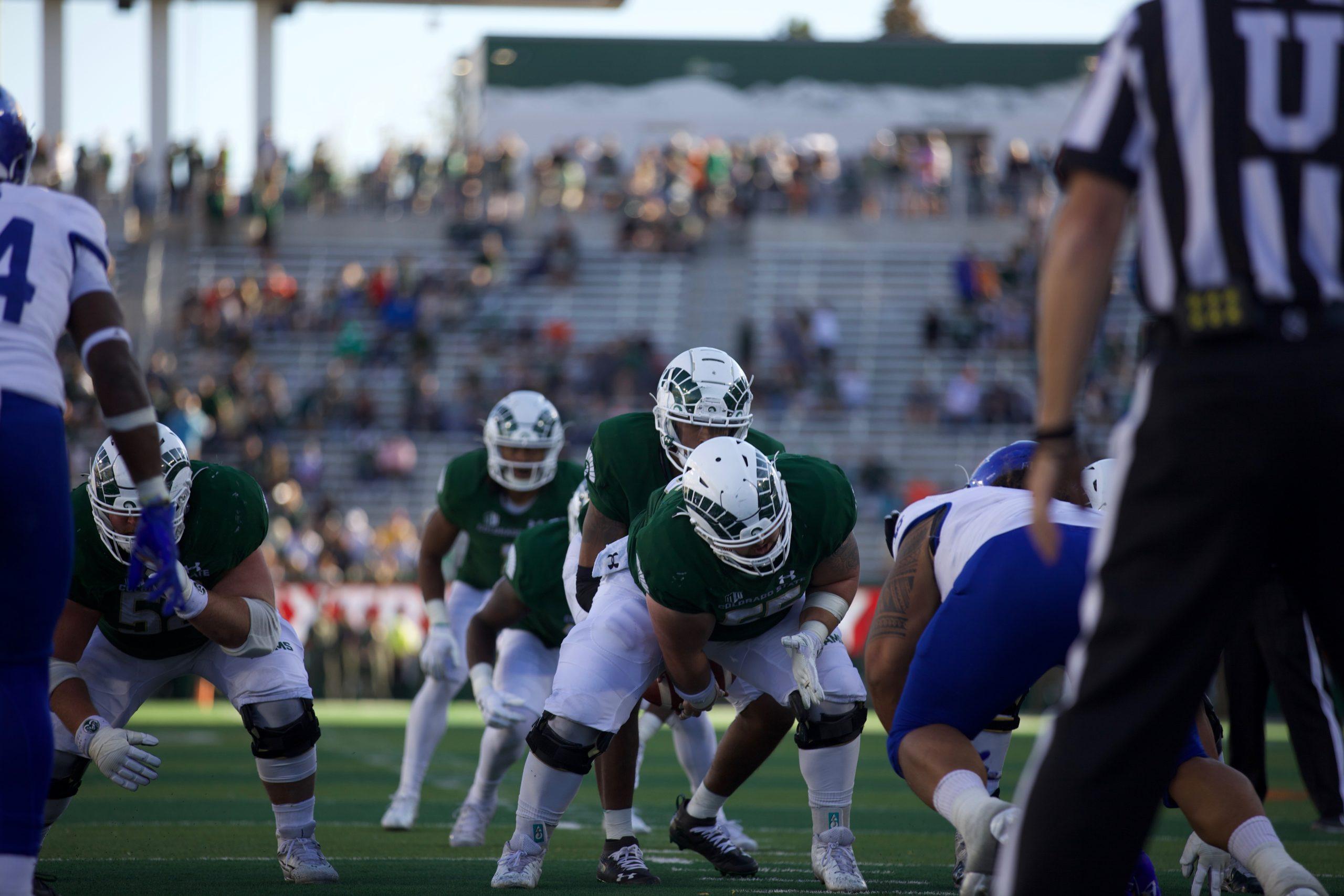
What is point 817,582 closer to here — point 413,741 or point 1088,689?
point 1088,689

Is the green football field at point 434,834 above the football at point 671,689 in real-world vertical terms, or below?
below

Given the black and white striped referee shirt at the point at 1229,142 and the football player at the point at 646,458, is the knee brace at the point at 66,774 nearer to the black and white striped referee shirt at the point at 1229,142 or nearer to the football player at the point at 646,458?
the football player at the point at 646,458

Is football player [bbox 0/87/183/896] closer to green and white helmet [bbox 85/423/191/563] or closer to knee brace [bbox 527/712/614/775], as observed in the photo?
green and white helmet [bbox 85/423/191/563]

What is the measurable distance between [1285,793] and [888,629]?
18.3ft

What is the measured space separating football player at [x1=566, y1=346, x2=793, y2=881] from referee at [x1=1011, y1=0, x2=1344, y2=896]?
9.34 feet

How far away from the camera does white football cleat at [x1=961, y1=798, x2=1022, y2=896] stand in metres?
3.62

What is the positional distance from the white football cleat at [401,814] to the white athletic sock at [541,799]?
2383 mm

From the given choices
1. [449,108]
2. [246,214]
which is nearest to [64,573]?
[246,214]

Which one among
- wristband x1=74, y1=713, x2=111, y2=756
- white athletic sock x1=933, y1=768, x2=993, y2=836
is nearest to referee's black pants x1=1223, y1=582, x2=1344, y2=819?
white athletic sock x1=933, y1=768, x2=993, y2=836

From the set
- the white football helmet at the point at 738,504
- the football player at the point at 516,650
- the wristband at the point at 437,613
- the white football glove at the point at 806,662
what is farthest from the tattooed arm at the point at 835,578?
the wristband at the point at 437,613

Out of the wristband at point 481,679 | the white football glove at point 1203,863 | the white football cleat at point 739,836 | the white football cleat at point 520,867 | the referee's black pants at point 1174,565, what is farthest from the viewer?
the wristband at point 481,679

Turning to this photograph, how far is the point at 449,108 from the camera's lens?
58.8m

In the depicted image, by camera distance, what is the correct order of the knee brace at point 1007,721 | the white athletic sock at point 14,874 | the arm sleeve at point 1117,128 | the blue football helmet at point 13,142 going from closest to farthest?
the arm sleeve at point 1117,128, the white athletic sock at point 14,874, the blue football helmet at point 13,142, the knee brace at point 1007,721

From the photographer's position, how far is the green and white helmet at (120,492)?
202 inches
